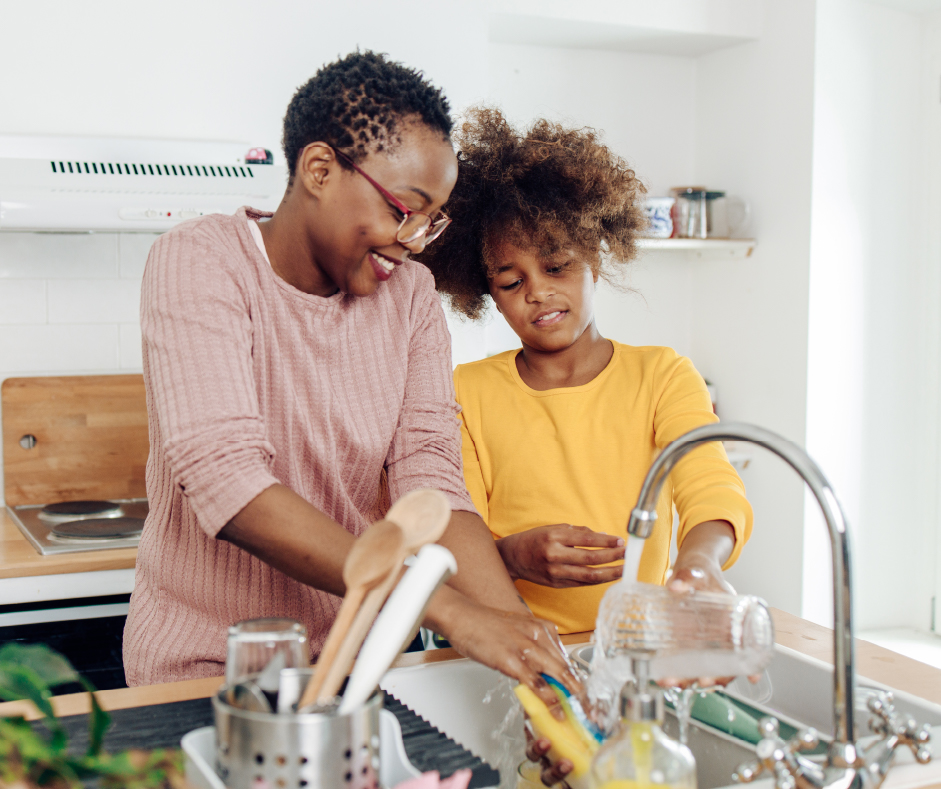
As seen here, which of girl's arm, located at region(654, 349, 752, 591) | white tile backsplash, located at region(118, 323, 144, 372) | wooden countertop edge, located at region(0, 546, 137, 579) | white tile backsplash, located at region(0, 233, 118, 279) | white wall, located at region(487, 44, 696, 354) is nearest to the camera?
girl's arm, located at region(654, 349, 752, 591)

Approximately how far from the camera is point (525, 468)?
145 cm

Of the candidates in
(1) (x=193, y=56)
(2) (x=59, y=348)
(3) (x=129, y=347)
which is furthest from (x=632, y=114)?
(2) (x=59, y=348)

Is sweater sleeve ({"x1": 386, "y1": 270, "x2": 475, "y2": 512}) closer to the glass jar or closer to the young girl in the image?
the young girl

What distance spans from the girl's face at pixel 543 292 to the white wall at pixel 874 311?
6.00 feet

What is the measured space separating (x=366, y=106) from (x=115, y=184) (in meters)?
1.24

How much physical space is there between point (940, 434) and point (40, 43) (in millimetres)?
2908

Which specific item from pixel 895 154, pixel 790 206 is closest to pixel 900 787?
pixel 790 206

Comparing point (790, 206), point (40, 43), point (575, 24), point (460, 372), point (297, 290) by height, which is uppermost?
point (575, 24)

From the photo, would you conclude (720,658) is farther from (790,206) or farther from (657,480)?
A: (790,206)

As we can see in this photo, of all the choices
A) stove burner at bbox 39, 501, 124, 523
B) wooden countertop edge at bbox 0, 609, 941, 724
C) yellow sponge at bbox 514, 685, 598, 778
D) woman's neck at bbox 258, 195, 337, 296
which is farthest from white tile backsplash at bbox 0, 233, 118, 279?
yellow sponge at bbox 514, 685, 598, 778

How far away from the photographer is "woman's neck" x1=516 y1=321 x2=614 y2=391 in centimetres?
152

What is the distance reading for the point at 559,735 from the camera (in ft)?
2.59

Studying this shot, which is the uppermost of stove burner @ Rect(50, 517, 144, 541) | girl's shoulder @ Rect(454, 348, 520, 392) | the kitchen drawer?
girl's shoulder @ Rect(454, 348, 520, 392)

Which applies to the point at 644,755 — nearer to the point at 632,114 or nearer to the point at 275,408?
the point at 275,408
